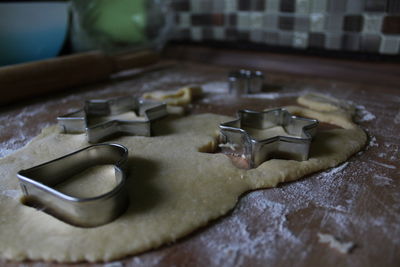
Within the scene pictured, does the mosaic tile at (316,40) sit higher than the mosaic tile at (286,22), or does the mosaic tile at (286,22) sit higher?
the mosaic tile at (286,22)

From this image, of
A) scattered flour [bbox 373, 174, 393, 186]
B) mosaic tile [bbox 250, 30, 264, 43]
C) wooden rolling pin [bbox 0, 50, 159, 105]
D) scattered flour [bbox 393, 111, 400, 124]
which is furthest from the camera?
mosaic tile [bbox 250, 30, 264, 43]

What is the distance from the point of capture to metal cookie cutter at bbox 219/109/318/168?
0.69m

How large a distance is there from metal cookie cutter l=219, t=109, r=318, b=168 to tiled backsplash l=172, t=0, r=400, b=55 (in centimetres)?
63

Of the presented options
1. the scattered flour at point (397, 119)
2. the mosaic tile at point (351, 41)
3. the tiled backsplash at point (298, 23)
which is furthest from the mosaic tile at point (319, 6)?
the scattered flour at point (397, 119)

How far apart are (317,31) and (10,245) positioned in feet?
4.16

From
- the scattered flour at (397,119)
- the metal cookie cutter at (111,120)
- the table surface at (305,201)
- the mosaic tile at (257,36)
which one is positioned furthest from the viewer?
the mosaic tile at (257,36)

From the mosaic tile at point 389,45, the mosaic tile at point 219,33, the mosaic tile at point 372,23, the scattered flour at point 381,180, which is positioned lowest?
the scattered flour at point 381,180

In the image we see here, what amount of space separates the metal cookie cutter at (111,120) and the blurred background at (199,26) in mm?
530

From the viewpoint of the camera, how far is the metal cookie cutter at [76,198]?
502mm

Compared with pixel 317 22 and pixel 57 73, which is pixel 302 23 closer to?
pixel 317 22

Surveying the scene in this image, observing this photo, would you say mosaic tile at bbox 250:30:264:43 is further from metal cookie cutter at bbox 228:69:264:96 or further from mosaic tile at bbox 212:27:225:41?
metal cookie cutter at bbox 228:69:264:96

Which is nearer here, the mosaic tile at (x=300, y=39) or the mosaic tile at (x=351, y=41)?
the mosaic tile at (x=351, y=41)

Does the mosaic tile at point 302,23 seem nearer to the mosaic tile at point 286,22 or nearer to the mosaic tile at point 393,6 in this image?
the mosaic tile at point 286,22

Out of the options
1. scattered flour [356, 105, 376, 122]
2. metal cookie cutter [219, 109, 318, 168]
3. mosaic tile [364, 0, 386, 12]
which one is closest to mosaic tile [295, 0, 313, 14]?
mosaic tile [364, 0, 386, 12]
